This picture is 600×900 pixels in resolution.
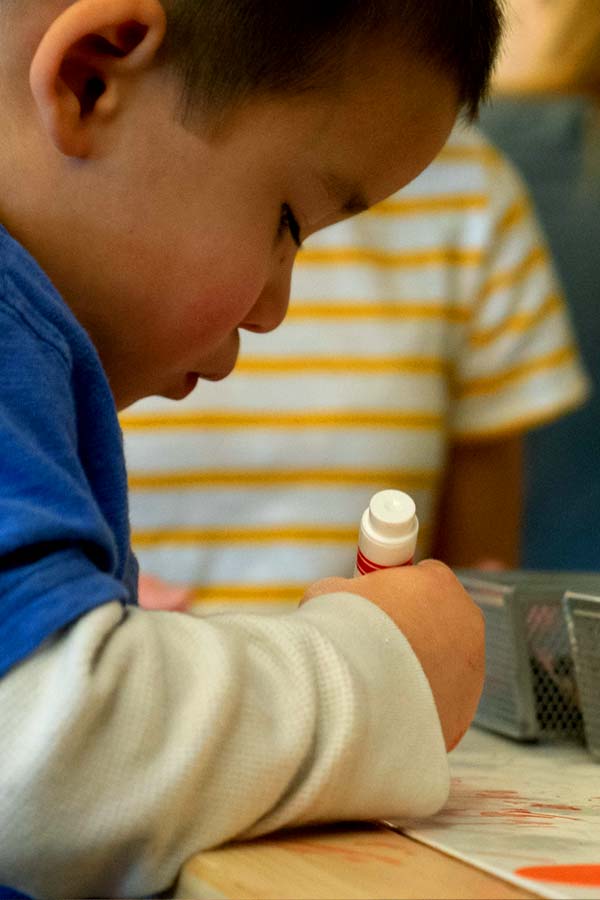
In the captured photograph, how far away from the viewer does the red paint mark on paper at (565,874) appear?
376mm

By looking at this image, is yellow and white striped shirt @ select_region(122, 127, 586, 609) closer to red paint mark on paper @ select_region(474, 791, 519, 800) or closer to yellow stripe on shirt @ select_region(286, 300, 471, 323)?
yellow stripe on shirt @ select_region(286, 300, 471, 323)

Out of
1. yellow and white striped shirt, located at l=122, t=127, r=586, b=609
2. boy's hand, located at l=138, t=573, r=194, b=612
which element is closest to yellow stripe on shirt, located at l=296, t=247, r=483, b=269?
yellow and white striped shirt, located at l=122, t=127, r=586, b=609

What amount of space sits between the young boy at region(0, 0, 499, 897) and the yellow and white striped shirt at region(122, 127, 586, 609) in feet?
1.74

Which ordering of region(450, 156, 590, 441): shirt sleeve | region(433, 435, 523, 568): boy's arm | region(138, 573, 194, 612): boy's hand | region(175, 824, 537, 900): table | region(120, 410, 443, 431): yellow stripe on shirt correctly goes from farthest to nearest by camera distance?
region(433, 435, 523, 568): boy's arm → region(450, 156, 590, 441): shirt sleeve → region(120, 410, 443, 431): yellow stripe on shirt → region(138, 573, 194, 612): boy's hand → region(175, 824, 537, 900): table

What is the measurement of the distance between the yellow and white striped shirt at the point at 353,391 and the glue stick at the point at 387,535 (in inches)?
24.9

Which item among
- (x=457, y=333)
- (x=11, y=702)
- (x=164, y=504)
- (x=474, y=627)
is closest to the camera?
(x=11, y=702)

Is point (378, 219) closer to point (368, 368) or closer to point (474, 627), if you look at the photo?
point (368, 368)

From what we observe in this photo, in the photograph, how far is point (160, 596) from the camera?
1.01m

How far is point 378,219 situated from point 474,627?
2.62ft

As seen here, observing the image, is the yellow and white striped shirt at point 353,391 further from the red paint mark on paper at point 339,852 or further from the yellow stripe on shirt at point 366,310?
the red paint mark on paper at point 339,852

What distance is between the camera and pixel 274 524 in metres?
1.19

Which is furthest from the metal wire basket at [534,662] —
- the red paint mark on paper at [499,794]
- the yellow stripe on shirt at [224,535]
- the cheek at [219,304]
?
the yellow stripe on shirt at [224,535]

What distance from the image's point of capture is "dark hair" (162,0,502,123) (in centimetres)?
52

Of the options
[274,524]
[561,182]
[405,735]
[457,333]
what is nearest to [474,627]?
[405,735]
